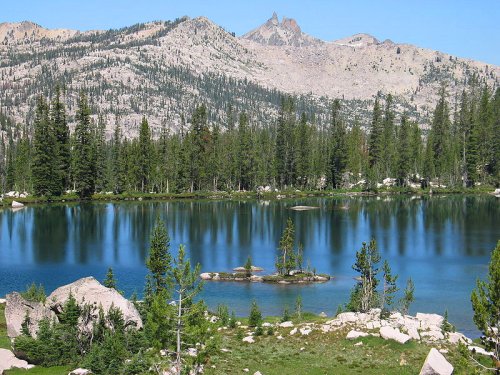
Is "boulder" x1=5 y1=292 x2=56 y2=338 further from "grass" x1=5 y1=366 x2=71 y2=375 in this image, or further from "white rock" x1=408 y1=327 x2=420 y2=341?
"white rock" x1=408 y1=327 x2=420 y2=341

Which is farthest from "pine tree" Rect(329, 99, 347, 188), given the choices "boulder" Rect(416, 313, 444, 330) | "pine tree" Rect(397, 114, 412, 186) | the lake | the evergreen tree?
the evergreen tree

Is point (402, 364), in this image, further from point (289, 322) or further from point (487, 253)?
point (487, 253)

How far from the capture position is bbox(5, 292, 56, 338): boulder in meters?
34.2

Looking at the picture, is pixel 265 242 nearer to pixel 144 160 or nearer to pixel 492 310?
pixel 492 310

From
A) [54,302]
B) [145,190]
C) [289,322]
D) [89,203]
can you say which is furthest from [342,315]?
[145,190]

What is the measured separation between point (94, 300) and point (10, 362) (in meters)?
6.01

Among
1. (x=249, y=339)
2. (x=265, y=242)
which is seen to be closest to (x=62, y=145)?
(x=265, y=242)

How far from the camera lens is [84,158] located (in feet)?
536

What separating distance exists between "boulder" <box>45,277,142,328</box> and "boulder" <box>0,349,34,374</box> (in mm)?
4010

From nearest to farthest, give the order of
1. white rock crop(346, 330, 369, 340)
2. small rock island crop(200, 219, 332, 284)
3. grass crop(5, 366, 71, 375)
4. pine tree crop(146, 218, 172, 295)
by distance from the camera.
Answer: grass crop(5, 366, 71, 375) < white rock crop(346, 330, 369, 340) < pine tree crop(146, 218, 172, 295) < small rock island crop(200, 219, 332, 284)

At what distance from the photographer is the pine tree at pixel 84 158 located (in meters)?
161

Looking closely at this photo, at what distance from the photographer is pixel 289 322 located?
138 ft

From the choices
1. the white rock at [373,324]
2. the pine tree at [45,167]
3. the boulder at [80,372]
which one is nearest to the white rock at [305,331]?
the white rock at [373,324]

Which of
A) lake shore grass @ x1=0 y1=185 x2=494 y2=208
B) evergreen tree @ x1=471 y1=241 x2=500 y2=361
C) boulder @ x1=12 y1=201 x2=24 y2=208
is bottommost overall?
evergreen tree @ x1=471 y1=241 x2=500 y2=361
